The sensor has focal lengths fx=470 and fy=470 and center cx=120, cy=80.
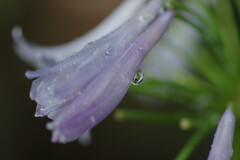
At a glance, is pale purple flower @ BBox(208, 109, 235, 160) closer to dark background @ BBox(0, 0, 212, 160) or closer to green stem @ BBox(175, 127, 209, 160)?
green stem @ BBox(175, 127, 209, 160)

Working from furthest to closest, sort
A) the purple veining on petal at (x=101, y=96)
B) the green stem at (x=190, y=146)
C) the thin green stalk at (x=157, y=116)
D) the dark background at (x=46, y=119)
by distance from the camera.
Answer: the dark background at (x=46, y=119) → the thin green stalk at (x=157, y=116) → the green stem at (x=190, y=146) → the purple veining on petal at (x=101, y=96)

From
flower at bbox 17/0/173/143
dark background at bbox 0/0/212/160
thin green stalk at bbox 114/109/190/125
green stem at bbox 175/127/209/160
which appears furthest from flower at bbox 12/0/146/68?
dark background at bbox 0/0/212/160

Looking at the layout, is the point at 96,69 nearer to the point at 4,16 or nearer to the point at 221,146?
the point at 221,146

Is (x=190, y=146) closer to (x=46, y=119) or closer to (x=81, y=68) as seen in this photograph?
(x=81, y=68)

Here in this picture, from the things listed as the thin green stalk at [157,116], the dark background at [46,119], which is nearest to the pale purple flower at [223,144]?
the thin green stalk at [157,116]

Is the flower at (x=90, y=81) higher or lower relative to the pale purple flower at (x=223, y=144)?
higher

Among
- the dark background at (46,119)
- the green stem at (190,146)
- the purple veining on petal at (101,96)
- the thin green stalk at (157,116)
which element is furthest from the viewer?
the dark background at (46,119)

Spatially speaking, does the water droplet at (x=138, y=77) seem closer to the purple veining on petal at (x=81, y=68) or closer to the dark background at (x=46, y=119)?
the purple veining on petal at (x=81, y=68)

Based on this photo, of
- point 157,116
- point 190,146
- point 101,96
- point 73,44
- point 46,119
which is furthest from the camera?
point 46,119

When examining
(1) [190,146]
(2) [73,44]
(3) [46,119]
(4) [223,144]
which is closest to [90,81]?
(4) [223,144]
